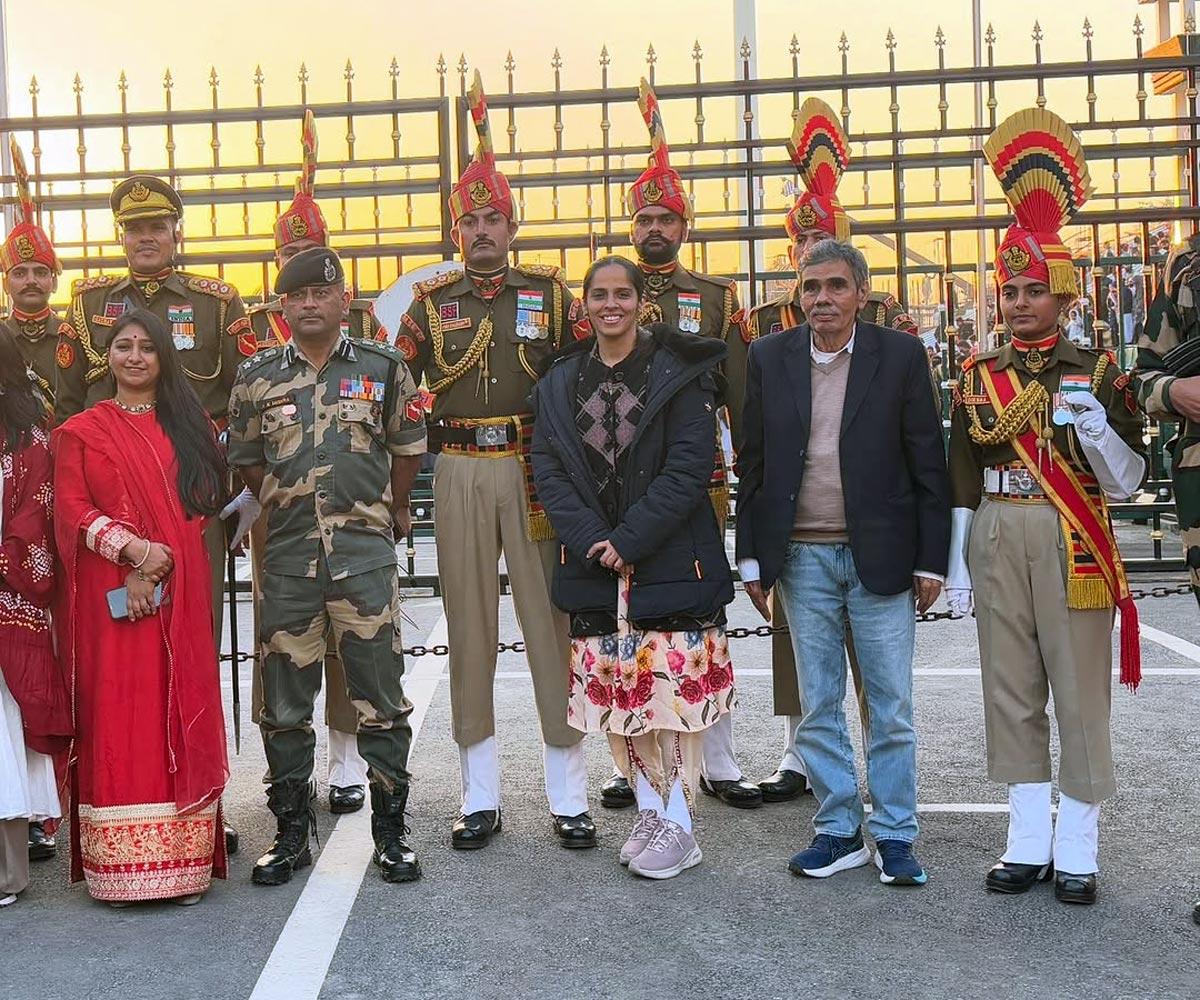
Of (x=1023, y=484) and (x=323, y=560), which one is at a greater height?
(x=1023, y=484)

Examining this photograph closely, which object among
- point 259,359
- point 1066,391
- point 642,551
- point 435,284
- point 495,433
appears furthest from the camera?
point 435,284

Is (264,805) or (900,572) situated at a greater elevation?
(900,572)

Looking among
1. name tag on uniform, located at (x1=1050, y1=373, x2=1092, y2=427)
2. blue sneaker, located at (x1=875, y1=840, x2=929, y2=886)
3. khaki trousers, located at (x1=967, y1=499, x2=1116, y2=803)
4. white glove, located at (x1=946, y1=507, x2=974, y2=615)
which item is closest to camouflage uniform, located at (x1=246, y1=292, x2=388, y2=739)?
blue sneaker, located at (x1=875, y1=840, x2=929, y2=886)

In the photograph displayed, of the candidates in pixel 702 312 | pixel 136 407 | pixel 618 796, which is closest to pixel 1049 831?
pixel 618 796

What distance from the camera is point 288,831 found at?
4598 millimetres

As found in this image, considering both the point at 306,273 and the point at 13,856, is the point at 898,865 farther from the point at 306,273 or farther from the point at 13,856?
the point at 13,856

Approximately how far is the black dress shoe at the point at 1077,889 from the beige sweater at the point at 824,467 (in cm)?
114

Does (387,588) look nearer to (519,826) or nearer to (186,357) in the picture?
(519,826)

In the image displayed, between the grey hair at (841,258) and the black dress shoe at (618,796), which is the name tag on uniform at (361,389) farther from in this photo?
the black dress shoe at (618,796)

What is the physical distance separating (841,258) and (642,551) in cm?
104

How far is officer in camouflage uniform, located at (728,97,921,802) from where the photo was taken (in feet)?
18.1

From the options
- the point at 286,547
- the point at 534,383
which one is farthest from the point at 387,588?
the point at 534,383

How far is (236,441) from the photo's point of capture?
471 cm

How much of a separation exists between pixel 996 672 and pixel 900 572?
400 mm
